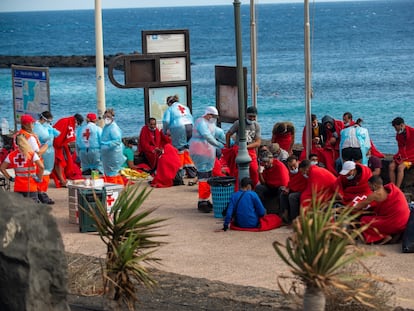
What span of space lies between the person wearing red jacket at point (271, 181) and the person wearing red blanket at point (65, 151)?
15.3ft

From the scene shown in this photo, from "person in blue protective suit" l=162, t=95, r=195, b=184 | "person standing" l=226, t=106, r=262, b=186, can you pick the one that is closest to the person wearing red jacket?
"person standing" l=226, t=106, r=262, b=186

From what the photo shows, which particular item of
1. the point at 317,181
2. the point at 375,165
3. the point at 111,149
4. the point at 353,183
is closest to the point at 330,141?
the point at 375,165

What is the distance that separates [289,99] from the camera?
62.0m

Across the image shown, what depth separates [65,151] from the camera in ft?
65.4

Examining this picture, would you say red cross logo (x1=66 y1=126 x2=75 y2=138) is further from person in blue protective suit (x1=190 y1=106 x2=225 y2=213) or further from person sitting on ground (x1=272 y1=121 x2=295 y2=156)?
person sitting on ground (x1=272 y1=121 x2=295 y2=156)

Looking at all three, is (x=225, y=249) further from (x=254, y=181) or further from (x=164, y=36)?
(x=164, y=36)

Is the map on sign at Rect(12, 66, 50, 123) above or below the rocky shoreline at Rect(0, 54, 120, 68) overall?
below

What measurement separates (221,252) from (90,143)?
5335 mm

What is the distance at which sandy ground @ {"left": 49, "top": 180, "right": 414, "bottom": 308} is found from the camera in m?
12.7

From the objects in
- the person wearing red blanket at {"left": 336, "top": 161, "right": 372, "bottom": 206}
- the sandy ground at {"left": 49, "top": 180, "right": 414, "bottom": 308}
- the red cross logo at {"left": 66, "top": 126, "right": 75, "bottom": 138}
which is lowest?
the sandy ground at {"left": 49, "top": 180, "right": 414, "bottom": 308}

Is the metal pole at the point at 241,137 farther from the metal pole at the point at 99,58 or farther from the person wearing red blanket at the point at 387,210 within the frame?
the metal pole at the point at 99,58

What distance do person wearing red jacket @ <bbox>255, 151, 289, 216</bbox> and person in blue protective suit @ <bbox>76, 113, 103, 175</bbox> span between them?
3778mm

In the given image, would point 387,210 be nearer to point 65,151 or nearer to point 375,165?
point 375,165

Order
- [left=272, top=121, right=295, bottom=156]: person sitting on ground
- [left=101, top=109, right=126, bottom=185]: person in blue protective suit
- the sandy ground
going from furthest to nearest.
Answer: [left=272, top=121, right=295, bottom=156]: person sitting on ground, [left=101, top=109, right=126, bottom=185]: person in blue protective suit, the sandy ground
